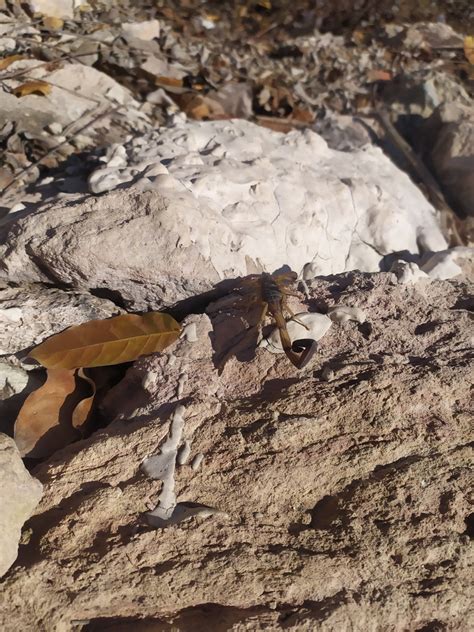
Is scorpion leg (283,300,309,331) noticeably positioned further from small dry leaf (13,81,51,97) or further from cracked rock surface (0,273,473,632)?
small dry leaf (13,81,51,97)

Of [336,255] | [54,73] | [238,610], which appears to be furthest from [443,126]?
[238,610]

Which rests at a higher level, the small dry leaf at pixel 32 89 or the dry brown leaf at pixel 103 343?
the small dry leaf at pixel 32 89

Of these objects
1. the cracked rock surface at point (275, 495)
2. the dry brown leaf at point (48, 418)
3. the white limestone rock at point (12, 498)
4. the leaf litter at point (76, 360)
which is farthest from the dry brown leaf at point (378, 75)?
the white limestone rock at point (12, 498)

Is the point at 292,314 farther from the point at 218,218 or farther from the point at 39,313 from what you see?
the point at 39,313

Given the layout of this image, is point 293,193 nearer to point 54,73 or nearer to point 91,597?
point 54,73

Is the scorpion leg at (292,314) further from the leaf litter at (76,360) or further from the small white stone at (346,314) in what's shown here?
the leaf litter at (76,360)

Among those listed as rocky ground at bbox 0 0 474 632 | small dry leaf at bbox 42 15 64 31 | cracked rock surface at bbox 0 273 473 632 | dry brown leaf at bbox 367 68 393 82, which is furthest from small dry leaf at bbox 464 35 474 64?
cracked rock surface at bbox 0 273 473 632

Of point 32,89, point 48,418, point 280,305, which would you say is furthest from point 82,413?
point 32,89
